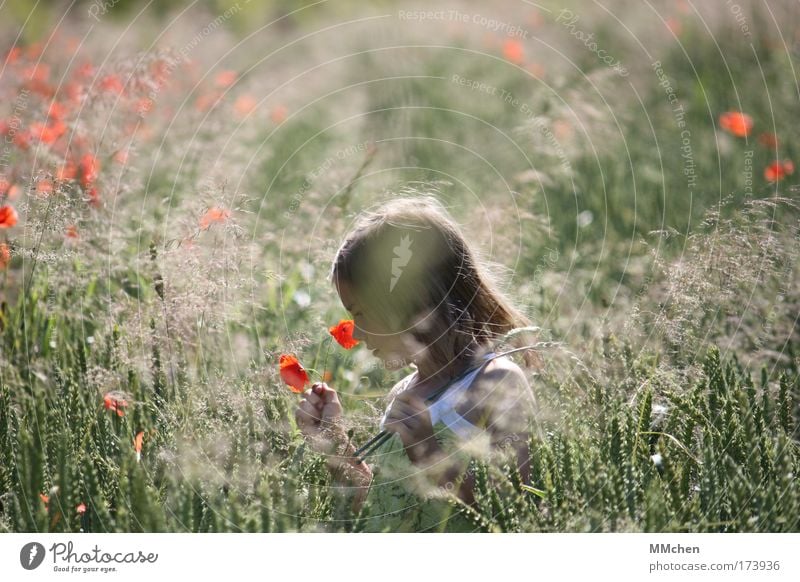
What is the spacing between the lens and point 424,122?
13.3ft

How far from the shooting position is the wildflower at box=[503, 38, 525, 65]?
4.35m

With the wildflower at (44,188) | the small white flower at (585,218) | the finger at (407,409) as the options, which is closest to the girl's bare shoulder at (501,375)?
the finger at (407,409)

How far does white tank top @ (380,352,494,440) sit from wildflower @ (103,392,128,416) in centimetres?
56

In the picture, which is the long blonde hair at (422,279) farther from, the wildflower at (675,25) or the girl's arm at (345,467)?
the wildflower at (675,25)

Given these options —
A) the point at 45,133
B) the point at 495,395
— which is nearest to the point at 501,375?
the point at 495,395

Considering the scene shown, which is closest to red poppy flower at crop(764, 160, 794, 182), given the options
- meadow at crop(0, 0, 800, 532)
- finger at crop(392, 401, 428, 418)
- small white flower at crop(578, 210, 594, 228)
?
meadow at crop(0, 0, 800, 532)

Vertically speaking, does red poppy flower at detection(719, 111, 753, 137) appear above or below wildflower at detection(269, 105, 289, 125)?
below

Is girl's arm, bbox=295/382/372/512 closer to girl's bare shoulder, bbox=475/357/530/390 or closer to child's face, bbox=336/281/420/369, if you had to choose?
child's face, bbox=336/281/420/369

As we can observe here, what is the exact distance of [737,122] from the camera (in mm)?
3473

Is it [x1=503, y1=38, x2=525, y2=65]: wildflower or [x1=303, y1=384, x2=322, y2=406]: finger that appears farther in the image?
[x1=503, y1=38, x2=525, y2=65]: wildflower

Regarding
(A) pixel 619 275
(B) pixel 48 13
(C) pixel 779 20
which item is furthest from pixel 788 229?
(B) pixel 48 13

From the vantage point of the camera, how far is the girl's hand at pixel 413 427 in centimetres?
192

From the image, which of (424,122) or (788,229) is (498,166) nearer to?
(424,122)

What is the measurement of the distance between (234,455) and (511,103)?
8.56 feet
